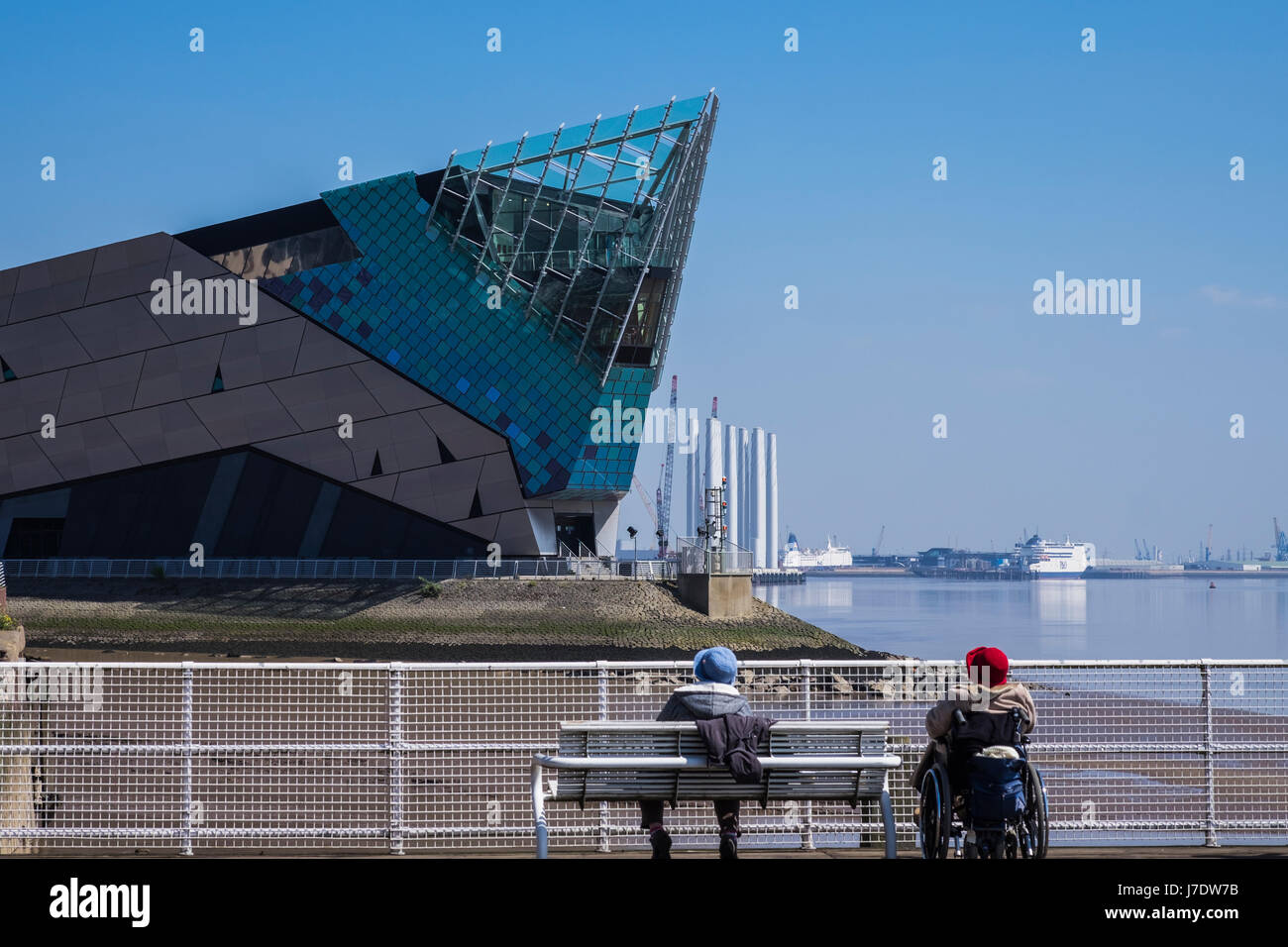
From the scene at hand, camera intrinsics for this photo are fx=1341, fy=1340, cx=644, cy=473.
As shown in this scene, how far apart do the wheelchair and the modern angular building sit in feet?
168

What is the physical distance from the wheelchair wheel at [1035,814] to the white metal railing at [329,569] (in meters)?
50.4

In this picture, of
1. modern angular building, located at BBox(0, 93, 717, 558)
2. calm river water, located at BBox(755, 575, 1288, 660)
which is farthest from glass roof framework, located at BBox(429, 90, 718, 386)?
calm river water, located at BBox(755, 575, 1288, 660)

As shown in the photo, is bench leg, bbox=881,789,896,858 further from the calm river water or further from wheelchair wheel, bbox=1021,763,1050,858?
the calm river water

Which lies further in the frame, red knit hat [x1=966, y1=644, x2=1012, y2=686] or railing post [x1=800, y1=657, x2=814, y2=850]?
railing post [x1=800, y1=657, x2=814, y2=850]

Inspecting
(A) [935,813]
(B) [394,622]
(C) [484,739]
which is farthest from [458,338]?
(A) [935,813]

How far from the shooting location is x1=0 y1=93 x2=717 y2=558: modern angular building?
59.2m

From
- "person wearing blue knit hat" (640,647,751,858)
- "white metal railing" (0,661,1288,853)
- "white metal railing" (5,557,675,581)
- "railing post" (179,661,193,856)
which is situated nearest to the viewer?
"person wearing blue knit hat" (640,647,751,858)

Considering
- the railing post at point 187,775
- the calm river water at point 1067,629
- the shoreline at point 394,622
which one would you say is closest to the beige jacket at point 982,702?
the railing post at point 187,775

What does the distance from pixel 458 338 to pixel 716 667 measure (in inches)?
2058

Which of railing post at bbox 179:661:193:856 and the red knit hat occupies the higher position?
the red knit hat

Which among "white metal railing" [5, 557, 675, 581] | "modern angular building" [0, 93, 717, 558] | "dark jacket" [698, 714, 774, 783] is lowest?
"dark jacket" [698, 714, 774, 783]

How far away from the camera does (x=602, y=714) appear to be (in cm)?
1032
